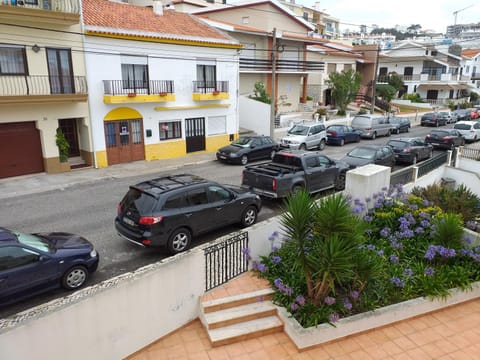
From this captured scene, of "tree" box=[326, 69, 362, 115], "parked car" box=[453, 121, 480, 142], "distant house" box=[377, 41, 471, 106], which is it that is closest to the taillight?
"parked car" box=[453, 121, 480, 142]

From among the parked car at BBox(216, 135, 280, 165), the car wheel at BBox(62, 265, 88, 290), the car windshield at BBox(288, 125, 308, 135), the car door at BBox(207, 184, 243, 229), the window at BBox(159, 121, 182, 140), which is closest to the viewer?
the car wheel at BBox(62, 265, 88, 290)

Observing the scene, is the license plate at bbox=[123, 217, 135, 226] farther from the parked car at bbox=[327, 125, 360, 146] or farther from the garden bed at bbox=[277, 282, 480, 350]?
the parked car at bbox=[327, 125, 360, 146]

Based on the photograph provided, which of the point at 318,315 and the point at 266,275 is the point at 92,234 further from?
the point at 318,315

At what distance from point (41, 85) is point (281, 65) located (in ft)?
73.9

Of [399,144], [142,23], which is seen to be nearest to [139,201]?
[142,23]

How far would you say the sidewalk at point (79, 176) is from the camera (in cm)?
1543

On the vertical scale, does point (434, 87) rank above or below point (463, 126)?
above

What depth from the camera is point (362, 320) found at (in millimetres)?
6496

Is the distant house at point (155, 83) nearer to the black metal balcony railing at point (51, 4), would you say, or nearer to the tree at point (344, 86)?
the black metal balcony railing at point (51, 4)

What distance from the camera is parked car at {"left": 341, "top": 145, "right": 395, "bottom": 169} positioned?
16431mm

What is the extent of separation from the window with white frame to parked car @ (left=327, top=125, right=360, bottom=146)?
7.34 metres

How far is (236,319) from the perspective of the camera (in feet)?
21.5

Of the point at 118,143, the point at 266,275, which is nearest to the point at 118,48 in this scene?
the point at 118,143

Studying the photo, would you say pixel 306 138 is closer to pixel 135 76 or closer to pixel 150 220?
pixel 135 76
